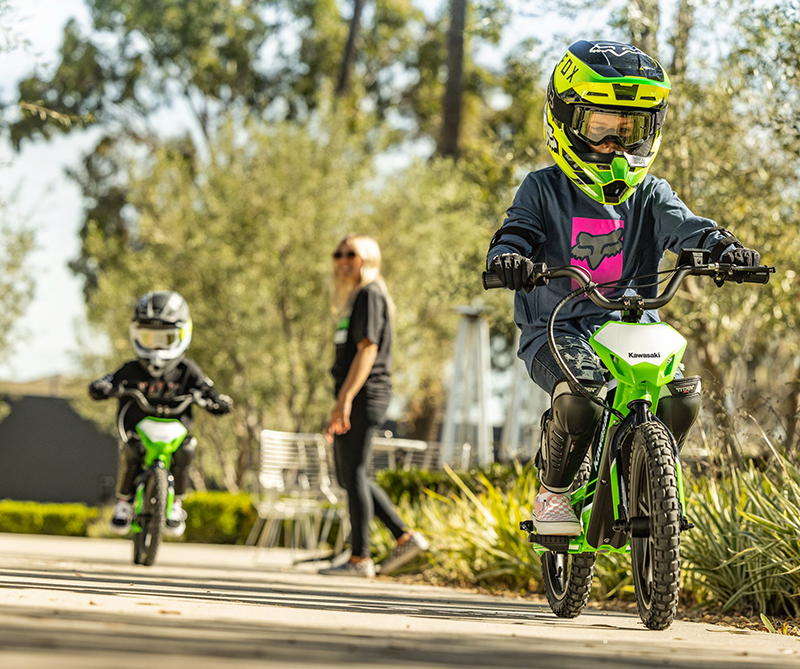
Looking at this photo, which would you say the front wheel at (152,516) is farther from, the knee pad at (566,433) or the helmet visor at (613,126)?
the helmet visor at (613,126)

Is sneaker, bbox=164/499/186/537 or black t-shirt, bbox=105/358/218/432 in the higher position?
black t-shirt, bbox=105/358/218/432

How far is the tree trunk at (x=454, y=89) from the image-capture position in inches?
714

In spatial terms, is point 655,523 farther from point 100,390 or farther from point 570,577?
point 100,390

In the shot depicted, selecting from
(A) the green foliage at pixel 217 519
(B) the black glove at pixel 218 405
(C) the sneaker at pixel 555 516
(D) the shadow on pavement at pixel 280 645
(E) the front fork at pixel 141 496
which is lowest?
(A) the green foliage at pixel 217 519

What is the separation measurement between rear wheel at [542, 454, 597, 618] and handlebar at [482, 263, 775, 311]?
2.13ft

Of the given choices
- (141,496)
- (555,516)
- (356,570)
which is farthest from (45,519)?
(555,516)

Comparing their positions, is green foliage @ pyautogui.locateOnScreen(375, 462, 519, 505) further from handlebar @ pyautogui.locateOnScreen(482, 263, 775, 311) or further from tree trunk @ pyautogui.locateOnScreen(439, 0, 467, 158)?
tree trunk @ pyautogui.locateOnScreen(439, 0, 467, 158)

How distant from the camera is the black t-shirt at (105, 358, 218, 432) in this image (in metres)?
6.54

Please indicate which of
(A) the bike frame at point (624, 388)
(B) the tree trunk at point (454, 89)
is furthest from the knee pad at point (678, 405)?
(B) the tree trunk at point (454, 89)

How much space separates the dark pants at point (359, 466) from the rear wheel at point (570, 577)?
2242 millimetres

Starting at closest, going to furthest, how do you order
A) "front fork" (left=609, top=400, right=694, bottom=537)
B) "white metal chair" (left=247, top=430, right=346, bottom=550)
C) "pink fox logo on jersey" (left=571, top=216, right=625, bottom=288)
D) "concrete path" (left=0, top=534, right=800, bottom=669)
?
"concrete path" (left=0, top=534, right=800, bottom=669), "front fork" (left=609, top=400, right=694, bottom=537), "pink fox logo on jersey" (left=571, top=216, right=625, bottom=288), "white metal chair" (left=247, top=430, right=346, bottom=550)

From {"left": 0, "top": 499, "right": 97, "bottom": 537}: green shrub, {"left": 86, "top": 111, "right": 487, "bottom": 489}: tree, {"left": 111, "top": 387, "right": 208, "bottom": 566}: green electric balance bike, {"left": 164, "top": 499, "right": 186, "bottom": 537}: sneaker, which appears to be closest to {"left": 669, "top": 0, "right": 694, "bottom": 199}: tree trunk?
{"left": 111, "top": 387, "right": 208, "bottom": 566}: green electric balance bike

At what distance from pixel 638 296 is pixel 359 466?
307 centimetres

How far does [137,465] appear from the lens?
6398 millimetres
